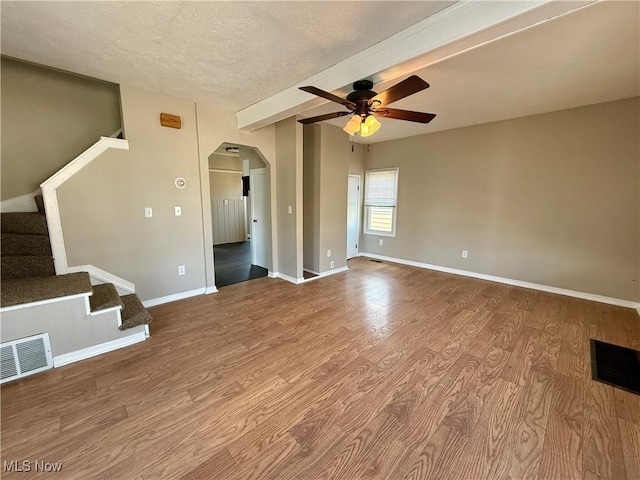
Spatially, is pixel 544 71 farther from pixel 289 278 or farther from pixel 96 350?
pixel 96 350

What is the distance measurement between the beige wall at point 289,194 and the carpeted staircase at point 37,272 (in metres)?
2.25

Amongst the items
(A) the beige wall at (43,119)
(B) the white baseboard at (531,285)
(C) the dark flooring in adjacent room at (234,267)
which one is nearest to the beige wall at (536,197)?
(B) the white baseboard at (531,285)

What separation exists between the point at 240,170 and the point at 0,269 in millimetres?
6353

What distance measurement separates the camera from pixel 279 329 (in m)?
2.83

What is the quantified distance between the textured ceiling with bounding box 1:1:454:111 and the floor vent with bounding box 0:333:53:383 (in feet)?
7.92

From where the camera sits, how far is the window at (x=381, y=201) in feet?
18.8

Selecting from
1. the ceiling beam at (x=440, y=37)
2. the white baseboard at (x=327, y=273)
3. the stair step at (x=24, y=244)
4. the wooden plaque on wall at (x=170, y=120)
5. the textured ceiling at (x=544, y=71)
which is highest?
the textured ceiling at (x=544, y=71)

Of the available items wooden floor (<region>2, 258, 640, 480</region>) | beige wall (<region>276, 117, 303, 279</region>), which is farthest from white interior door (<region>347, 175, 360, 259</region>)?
wooden floor (<region>2, 258, 640, 480</region>)

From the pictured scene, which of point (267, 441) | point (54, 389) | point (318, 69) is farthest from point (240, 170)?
point (267, 441)

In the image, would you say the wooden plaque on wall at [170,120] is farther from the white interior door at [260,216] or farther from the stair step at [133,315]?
the stair step at [133,315]

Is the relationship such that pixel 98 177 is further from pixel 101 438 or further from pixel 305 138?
pixel 305 138

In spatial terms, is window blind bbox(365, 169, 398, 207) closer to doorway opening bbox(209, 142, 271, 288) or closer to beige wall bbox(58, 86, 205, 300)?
doorway opening bbox(209, 142, 271, 288)

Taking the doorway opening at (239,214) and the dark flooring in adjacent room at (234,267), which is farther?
the doorway opening at (239,214)

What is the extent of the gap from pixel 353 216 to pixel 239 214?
13.6 ft
